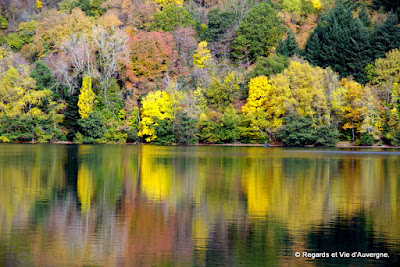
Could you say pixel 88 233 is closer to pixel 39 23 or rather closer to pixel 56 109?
pixel 56 109

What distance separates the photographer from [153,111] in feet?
242

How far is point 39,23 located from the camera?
8969cm

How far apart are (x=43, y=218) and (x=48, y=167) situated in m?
17.5

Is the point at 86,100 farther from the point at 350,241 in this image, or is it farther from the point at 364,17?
the point at 350,241

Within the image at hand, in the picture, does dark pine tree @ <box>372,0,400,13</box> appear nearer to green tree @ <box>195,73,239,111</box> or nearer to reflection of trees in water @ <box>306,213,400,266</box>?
green tree @ <box>195,73,239,111</box>

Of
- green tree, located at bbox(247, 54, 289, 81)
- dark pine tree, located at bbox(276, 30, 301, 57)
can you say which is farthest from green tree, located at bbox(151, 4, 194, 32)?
green tree, located at bbox(247, 54, 289, 81)

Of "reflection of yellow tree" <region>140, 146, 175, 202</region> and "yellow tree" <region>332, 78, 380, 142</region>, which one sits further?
"yellow tree" <region>332, 78, 380, 142</region>

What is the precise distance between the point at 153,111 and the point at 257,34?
2249cm

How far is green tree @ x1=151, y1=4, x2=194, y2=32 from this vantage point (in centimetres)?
9006

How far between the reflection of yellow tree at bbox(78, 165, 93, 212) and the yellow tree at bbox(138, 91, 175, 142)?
121ft

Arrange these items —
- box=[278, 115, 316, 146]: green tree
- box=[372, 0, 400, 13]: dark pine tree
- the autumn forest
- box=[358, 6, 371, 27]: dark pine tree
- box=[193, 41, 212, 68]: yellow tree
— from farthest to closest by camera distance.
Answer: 1. box=[193, 41, 212, 68]: yellow tree
2. box=[358, 6, 371, 27]: dark pine tree
3. box=[372, 0, 400, 13]: dark pine tree
4. the autumn forest
5. box=[278, 115, 316, 146]: green tree

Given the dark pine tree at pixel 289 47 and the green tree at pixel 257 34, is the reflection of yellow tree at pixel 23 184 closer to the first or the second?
the dark pine tree at pixel 289 47

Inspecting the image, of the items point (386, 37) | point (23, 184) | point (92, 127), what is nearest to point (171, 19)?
point (92, 127)

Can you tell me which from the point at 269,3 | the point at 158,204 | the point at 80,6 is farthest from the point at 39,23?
the point at 158,204
